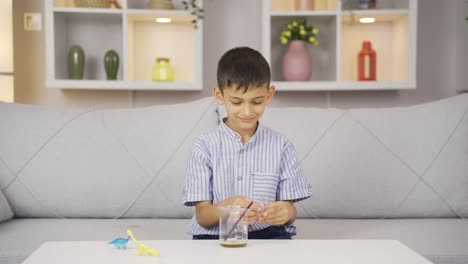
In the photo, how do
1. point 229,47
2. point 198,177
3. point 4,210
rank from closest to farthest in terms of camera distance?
point 198,177, point 4,210, point 229,47

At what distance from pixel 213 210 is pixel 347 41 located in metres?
2.18

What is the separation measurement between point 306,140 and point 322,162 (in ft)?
0.31

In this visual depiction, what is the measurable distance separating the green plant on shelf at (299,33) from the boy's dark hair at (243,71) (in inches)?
67.5

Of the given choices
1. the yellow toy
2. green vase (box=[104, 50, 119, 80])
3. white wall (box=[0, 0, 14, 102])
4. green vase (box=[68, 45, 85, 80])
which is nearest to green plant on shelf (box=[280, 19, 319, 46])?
green vase (box=[104, 50, 119, 80])

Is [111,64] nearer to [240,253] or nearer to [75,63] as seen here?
[75,63]

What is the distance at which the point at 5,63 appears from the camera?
3.01 m

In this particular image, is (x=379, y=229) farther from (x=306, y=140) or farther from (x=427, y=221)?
(x=306, y=140)

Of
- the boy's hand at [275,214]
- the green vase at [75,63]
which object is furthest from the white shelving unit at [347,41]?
the boy's hand at [275,214]

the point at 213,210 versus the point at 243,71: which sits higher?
the point at 243,71

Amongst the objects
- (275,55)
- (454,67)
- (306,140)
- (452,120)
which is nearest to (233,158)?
(306,140)

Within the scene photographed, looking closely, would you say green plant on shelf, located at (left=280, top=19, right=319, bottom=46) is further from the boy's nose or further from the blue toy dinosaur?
the blue toy dinosaur

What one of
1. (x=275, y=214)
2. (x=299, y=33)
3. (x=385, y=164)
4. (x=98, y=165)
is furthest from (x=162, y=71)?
(x=275, y=214)

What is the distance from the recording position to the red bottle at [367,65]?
3.10 m

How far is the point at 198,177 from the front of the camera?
1391 mm
